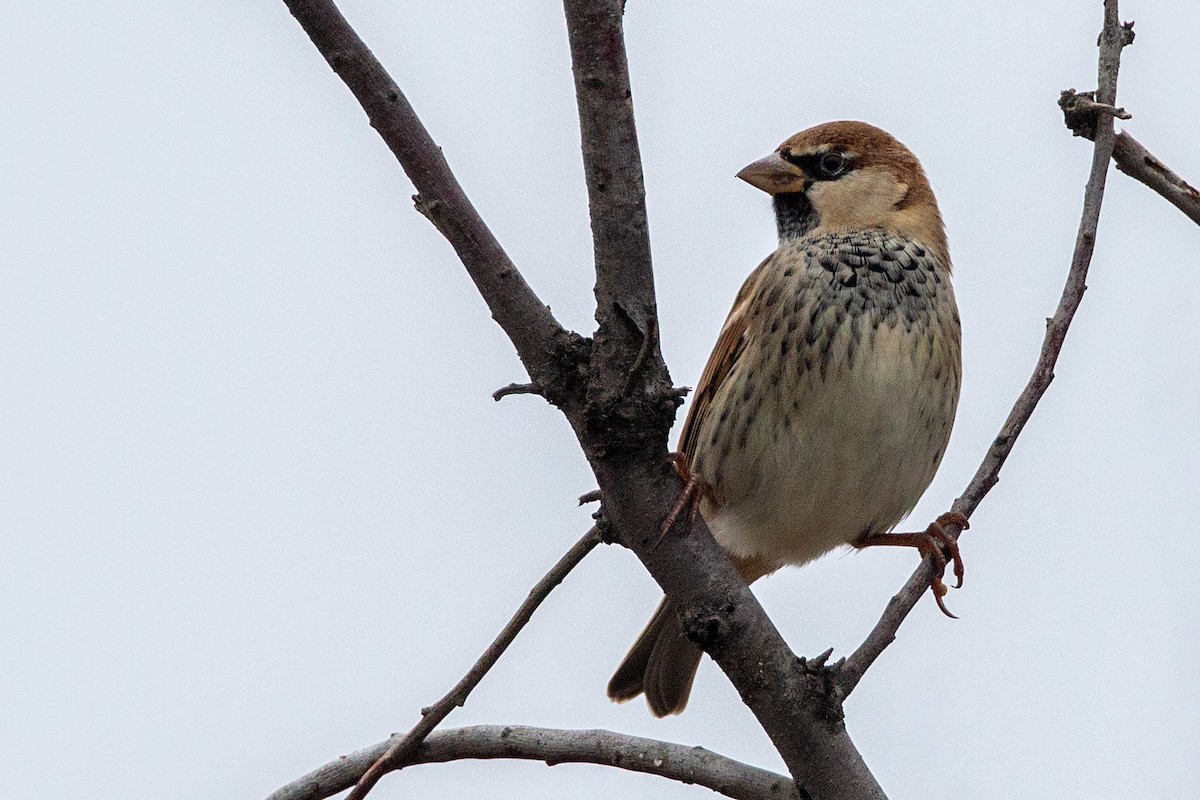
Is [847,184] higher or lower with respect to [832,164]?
lower

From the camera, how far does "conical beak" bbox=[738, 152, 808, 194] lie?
14.5ft

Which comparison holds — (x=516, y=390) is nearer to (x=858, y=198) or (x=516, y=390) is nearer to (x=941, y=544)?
(x=941, y=544)

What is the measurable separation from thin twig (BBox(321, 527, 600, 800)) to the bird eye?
212 cm

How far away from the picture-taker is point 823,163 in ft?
14.6

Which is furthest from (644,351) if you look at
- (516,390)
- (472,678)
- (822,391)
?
(822,391)

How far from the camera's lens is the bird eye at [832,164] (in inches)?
174

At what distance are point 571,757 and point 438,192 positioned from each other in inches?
49.3

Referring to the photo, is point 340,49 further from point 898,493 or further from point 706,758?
point 898,493

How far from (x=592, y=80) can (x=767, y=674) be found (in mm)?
1231

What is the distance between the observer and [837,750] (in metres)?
2.74

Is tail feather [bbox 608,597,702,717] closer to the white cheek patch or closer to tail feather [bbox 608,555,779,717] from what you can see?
tail feather [bbox 608,555,779,717]

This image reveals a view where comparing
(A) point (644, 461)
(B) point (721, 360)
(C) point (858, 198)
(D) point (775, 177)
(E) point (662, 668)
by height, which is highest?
(D) point (775, 177)

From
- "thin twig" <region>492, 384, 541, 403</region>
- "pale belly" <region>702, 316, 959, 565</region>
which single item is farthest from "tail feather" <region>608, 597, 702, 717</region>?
"thin twig" <region>492, 384, 541, 403</region>

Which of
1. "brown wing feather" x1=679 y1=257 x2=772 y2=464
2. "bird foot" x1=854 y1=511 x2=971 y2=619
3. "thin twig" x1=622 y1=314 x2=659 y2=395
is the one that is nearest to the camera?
"thin twig" x1=622 y1=314 x2=659 y2=395
